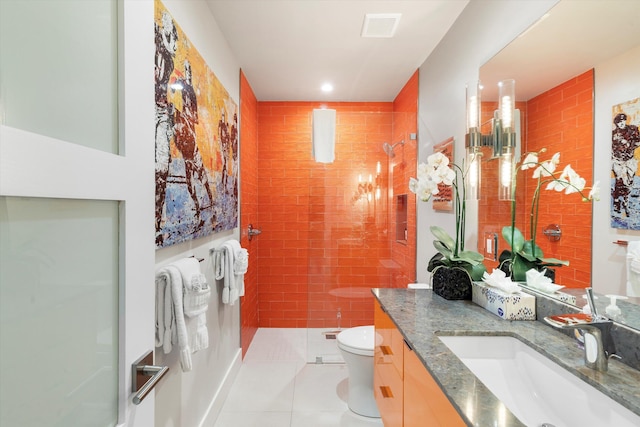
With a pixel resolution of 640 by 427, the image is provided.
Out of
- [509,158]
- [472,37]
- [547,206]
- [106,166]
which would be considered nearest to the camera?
[106,166]

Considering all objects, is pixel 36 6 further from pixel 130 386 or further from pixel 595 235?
pixel 595 235

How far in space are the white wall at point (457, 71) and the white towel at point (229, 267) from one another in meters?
1.41

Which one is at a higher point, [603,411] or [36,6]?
[36,6]

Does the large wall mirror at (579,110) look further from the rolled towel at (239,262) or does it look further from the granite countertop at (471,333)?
the rolled towel at (239,262)

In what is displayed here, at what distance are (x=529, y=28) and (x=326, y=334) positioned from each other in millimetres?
2607

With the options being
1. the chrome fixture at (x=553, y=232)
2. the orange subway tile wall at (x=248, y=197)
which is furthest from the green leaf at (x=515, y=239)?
the orange subway tile wall at (x=248, y=197)

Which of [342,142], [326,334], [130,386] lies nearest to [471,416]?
[130,386]

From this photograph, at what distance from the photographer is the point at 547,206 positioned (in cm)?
134

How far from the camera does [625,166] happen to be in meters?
0.97

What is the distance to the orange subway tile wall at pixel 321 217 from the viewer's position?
9.99 ft

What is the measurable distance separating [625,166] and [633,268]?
29 centimetres

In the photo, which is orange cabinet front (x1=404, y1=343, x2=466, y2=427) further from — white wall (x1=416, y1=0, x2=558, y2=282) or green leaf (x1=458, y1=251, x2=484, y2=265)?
white wall (x1=416, y1=0, x2=558, y2=282)

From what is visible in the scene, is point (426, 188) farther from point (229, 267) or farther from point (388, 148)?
point (388, 148)

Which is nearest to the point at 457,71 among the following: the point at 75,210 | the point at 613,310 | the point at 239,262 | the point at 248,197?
the point at 613,310
